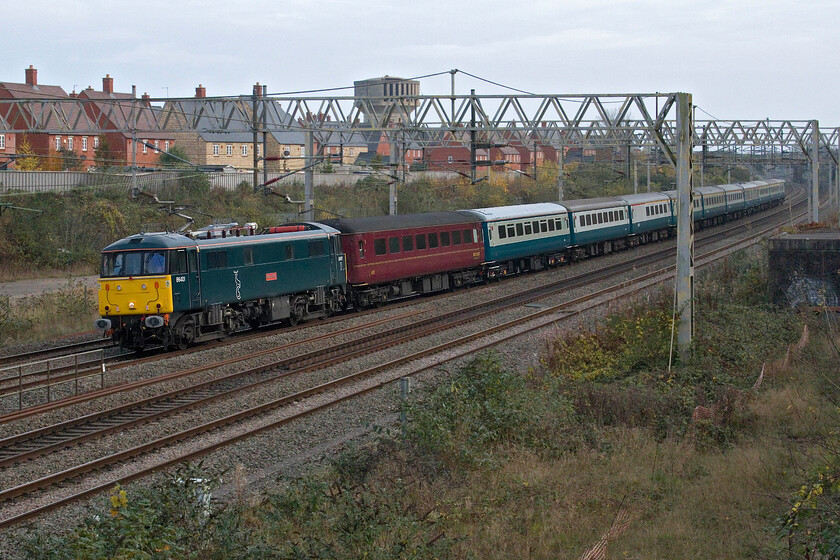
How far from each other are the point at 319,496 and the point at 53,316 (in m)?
17.3

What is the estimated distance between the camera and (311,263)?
22531mm

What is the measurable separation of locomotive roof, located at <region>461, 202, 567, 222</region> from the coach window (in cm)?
568

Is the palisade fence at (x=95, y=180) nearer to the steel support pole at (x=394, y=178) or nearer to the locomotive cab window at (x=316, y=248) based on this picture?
the steel support pole at (x=394, y=178)

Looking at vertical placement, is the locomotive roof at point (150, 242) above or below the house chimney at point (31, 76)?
below

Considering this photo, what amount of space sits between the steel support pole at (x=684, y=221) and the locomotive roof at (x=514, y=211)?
13.1 m

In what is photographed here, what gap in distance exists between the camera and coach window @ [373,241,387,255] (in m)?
24.9

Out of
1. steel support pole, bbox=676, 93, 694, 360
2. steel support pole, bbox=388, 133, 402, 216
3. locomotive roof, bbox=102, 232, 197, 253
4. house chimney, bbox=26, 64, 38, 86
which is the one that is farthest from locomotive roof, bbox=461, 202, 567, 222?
house chimney, bbox=26, 64, 38, 86

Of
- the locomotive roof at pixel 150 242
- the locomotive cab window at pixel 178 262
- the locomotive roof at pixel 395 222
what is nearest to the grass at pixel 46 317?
the locomotive roof at pixel 150 242

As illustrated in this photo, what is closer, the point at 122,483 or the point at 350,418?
the point at 122,483

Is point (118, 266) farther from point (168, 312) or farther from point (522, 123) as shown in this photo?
point (522, 123)

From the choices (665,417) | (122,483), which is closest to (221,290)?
(122,483)

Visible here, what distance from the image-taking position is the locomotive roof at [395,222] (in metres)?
24.5

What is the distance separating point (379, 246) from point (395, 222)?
4.30 ft

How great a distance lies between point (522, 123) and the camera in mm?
26172
